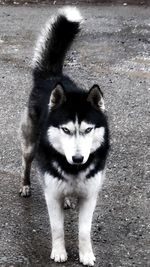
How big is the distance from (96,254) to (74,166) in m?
0.73

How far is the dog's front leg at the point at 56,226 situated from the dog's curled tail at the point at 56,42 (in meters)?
1.22

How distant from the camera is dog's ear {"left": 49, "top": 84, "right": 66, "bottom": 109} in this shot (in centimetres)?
371

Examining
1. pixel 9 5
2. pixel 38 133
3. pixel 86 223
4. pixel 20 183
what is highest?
pixel 38 133

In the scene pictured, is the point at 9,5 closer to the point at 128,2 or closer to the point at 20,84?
the point at 128,2

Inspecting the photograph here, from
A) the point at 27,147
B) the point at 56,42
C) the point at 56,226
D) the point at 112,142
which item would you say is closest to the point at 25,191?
the point at 27,147

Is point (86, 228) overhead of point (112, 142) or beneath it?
overhead

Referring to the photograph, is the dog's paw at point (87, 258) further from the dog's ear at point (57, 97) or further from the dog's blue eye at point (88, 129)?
the dog's ear at point (57, 97)

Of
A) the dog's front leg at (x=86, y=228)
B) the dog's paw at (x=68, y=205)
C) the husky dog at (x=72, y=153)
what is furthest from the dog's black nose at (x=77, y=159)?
the dog's paw at (x=68, y=205)

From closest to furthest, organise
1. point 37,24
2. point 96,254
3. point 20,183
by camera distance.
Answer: point 96,254 < point 20,183 < point 37,24

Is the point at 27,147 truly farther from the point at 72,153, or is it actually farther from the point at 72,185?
the point at 72,153

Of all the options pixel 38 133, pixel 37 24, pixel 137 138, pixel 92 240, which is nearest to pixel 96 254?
pixel 92 240

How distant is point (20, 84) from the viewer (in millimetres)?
7652

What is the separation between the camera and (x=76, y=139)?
11.6 feet

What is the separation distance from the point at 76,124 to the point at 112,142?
233cm
